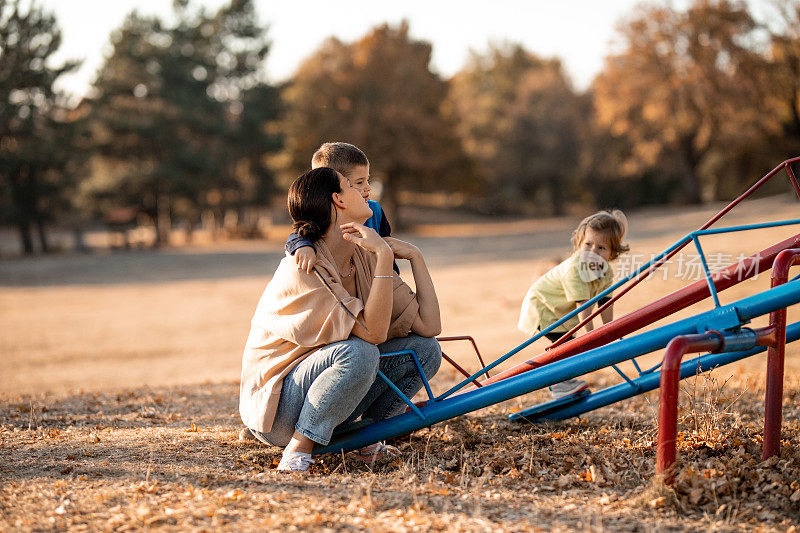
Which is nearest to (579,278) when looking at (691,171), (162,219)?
(162,219)

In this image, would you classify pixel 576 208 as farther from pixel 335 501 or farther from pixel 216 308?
pixel 335 501

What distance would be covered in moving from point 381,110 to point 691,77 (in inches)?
584

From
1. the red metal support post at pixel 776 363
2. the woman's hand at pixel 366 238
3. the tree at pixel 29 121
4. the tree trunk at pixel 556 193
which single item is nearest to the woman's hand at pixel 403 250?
the woman's hand at pixel 366 238

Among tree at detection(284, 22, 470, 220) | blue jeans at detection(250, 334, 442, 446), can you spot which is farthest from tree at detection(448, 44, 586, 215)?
blue jeans at detection(250, 334, 442, 446)

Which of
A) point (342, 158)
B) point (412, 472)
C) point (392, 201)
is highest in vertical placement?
point (392, 201)


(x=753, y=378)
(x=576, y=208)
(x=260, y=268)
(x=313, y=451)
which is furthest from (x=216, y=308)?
(x=576, y=208)

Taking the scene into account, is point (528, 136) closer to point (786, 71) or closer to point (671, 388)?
point (786, 71)

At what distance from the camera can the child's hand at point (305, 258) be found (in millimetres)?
3552

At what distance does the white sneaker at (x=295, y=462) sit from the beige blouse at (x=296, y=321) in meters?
0.18

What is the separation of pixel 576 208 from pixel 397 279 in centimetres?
5360

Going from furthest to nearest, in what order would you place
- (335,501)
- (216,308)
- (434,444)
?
(216,308), (434,444), (335,501)

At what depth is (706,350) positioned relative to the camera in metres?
3.17

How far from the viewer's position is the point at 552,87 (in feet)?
162

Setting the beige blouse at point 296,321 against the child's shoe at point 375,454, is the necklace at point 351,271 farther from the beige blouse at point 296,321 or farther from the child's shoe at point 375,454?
the child's shoe at point 375,454
